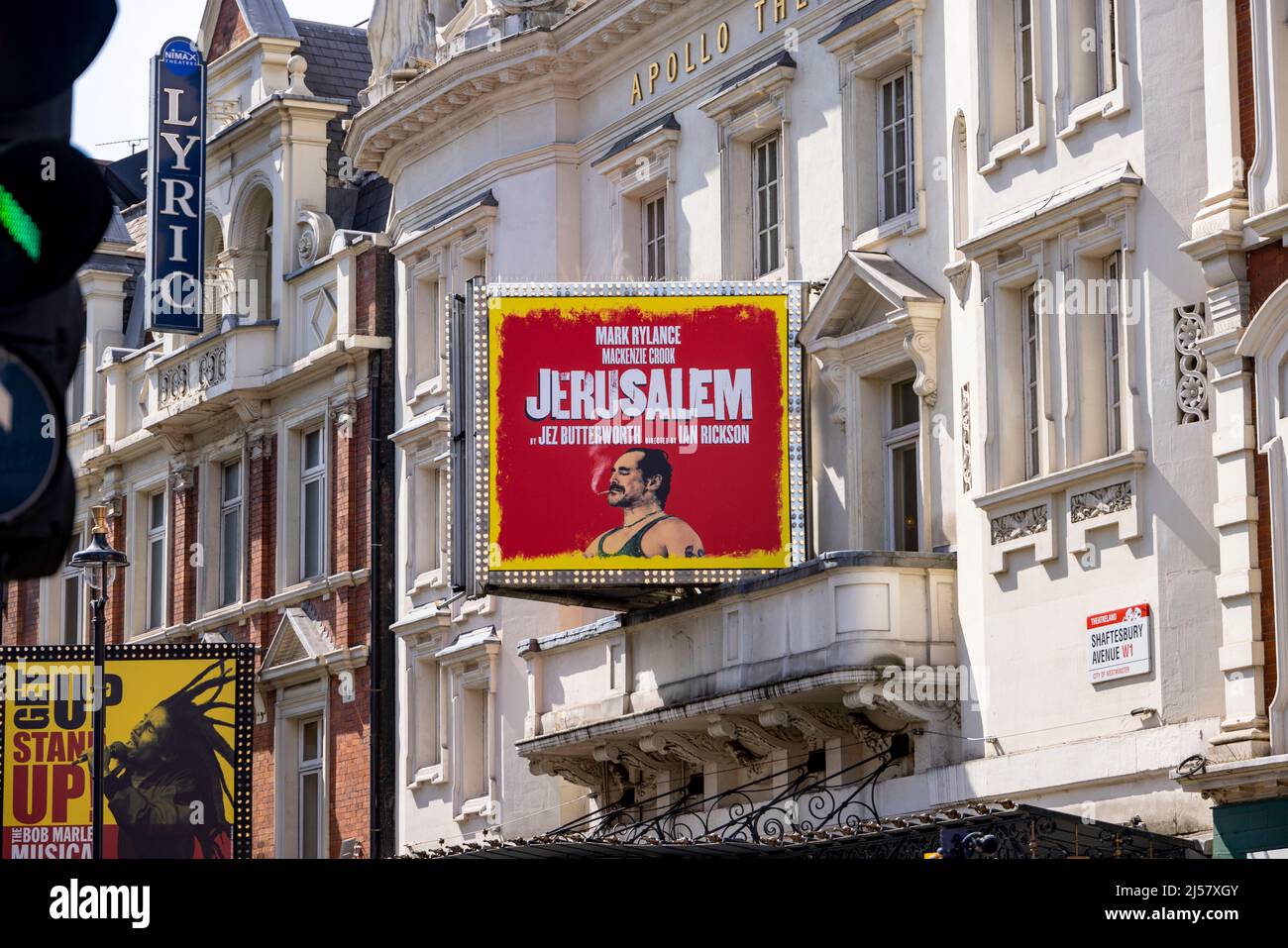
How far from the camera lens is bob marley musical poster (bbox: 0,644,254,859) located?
113 ft

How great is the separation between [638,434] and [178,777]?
37.7 ft

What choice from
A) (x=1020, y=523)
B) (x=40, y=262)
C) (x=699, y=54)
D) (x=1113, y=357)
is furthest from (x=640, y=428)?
(x=40, y=262)

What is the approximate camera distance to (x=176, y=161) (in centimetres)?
3934

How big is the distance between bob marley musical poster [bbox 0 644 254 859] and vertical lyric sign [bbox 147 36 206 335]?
756cm

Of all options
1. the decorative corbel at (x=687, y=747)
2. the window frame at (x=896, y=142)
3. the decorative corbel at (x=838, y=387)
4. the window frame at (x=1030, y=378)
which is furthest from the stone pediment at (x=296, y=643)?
the window frame at (x=1030, y=378)

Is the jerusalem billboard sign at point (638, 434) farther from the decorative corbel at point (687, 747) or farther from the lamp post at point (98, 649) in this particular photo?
the lamp post at point (98, 649)

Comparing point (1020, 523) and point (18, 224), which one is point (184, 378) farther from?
point (18, 224)

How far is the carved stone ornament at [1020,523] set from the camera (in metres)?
22.5

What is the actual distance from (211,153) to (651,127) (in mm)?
14901

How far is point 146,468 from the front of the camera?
4494cm

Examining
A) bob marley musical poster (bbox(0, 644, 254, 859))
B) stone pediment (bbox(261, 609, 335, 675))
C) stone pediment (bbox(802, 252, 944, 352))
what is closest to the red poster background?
stone pediment (bbox(802, 252, 944, 352))

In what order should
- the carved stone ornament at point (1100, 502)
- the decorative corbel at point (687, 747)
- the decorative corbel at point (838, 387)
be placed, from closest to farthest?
the carved stone ornament at point (1100, 502)
the decorative corbel at point (838, 387)
the decorative corbel at point (687, 747)

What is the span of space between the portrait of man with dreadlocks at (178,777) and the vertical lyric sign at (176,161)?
313 inches
